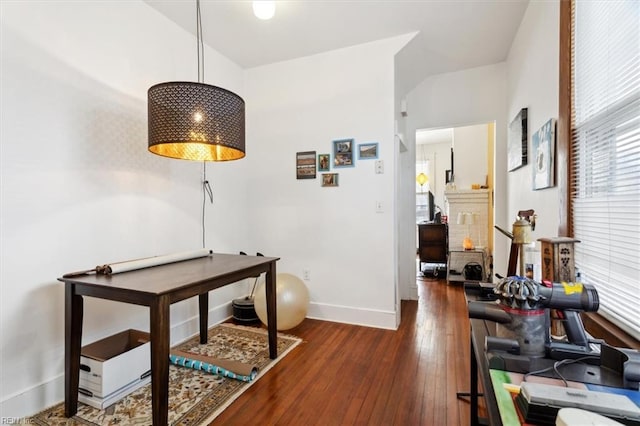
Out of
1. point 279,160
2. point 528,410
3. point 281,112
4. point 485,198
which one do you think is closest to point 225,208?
point 279,160

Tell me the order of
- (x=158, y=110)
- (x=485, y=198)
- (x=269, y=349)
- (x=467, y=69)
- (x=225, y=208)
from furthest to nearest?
(x=485, y=198), (x=467, y=69), (x=225, y=208), (x=269, y=349), (x=158, y=110)

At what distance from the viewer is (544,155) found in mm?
1975

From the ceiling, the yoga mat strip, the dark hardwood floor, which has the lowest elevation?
the dark hardwood floor

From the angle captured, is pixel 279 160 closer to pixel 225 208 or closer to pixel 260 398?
pixel 225 208

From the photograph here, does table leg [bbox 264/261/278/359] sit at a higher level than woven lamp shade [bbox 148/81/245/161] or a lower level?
lower

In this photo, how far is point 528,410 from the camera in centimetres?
61

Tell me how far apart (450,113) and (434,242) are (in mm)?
2330

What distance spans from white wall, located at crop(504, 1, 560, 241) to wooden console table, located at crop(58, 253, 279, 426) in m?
1.94

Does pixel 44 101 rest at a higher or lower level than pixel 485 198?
higher

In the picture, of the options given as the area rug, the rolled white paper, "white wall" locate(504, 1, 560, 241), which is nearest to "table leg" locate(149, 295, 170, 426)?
the area rug

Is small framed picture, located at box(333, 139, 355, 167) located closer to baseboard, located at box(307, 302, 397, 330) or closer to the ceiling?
the ceiling

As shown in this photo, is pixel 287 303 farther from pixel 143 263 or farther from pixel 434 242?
pixel 434 242

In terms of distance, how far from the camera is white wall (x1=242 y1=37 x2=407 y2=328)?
2.91 metres

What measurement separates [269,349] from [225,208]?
1523mm
